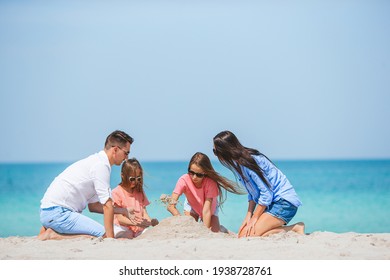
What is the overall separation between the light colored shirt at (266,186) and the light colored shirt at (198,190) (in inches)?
17.0

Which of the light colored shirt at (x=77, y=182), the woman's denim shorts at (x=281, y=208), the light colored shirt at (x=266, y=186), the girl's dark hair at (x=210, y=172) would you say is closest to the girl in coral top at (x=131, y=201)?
the light colored shirt at (x=77, y=182)

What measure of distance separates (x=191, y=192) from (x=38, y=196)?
19.1m

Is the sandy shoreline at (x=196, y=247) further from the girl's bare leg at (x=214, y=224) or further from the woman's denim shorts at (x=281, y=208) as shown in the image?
the girl's bare leg at (x=214, y=224)

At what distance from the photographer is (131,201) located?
6484 mm

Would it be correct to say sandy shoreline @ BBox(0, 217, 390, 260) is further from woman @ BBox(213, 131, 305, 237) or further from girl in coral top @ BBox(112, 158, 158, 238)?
girl in coral top @ BBox(112, 158, 158, 238)

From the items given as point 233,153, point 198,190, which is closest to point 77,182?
point 198,190

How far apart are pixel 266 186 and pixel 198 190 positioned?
795 millimetres

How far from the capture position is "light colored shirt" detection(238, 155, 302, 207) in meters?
6.12

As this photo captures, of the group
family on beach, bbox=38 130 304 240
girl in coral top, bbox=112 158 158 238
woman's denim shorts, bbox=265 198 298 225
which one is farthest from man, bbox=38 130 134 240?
woman's denim shorts, bbox=265 198 298 225

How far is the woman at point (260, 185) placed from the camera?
606cm

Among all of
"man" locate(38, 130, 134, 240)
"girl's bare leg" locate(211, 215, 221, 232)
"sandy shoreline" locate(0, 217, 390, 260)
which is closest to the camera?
"sandy shoreline" locate(0, 217, 390, 260)

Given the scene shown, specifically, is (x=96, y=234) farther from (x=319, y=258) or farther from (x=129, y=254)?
(x=319, y=258)

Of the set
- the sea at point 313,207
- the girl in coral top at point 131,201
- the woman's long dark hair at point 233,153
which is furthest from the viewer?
the sea at point 313,207

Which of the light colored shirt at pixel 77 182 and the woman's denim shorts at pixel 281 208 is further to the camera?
the woman's denim shorts at pixel 281 208
